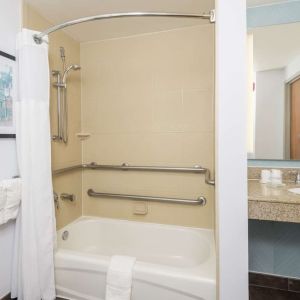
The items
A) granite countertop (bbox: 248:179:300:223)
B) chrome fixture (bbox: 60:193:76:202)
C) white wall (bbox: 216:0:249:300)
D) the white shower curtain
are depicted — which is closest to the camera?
white wall (bbox: 216:0:249:300)

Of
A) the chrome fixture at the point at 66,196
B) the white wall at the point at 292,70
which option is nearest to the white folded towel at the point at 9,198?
the chrome fixture at the point at 66,196

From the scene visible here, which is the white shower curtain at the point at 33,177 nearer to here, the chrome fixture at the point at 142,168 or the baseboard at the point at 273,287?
the chrome fixture at the point at 142,168

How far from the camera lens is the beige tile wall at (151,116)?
1.93 metres

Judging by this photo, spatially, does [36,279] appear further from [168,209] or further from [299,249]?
[299,249]

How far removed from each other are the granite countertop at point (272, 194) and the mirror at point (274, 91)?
274 millimetres

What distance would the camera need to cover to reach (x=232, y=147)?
1.05 metres

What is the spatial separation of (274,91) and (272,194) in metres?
0.87

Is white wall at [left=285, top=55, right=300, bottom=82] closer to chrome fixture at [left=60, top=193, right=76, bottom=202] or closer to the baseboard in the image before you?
the baseboard

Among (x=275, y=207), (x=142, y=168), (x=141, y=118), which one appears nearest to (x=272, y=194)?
(x=275, y=207)

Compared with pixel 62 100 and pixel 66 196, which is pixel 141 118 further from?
pixel 66 196

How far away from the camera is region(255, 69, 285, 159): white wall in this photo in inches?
66.5

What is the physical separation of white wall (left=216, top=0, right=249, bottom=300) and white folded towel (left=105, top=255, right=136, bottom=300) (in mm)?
576

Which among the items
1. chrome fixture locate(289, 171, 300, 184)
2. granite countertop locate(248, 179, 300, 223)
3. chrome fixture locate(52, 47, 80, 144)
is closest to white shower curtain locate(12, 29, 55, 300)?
chrome fixture locate(52, 47, 80, 144)

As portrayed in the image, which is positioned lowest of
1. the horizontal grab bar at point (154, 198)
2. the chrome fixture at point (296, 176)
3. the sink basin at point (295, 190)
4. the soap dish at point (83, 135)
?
the horizontal grab bar at point (154, 198)
